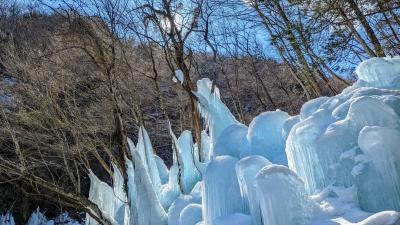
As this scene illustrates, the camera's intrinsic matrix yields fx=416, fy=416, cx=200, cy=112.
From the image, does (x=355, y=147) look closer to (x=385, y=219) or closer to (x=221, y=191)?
(x=385, y=219)

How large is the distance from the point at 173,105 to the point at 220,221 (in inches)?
297

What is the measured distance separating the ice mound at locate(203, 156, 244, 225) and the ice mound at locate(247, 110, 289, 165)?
1.69 ft

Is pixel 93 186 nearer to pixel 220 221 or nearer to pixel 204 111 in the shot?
pixel 204 111

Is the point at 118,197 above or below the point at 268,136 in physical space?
below

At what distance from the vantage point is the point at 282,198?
3.35 metres

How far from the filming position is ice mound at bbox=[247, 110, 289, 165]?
4676mm

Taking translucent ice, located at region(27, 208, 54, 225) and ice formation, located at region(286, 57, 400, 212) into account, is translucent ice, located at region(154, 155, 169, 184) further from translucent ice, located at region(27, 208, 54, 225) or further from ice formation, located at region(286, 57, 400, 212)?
translucent ice, located at region(27, 208, 54, 225)

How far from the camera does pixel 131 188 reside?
21.7 ft

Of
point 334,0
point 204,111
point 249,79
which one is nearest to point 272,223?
point 334,0

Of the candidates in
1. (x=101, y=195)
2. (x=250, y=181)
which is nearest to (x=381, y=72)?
(x=250, y=181)

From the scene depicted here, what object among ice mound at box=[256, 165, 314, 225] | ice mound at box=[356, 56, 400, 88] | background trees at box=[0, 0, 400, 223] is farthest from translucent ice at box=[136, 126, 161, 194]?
ice mound at box=[256, 165, 314, 225]

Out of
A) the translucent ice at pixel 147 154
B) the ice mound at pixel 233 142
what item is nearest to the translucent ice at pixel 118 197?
the translucent ice at pixel 147 154

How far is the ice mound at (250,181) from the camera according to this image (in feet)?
12.1

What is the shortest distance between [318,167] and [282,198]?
670 millimetres
